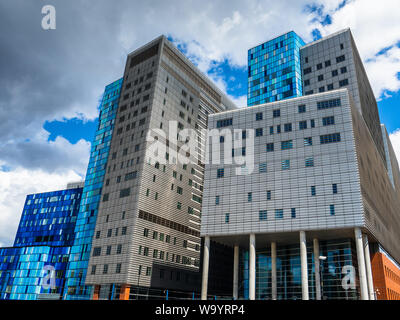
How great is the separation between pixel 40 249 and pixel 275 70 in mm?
99171

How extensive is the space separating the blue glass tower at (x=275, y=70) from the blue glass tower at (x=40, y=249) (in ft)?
262

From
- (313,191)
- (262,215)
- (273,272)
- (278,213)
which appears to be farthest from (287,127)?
(273,272)

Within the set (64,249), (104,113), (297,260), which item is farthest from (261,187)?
(64,249)

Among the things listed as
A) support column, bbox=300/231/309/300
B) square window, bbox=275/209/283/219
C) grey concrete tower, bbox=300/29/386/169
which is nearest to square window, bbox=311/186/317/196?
square window, bbox=275/209/283/219

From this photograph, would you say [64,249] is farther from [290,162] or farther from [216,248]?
[290,162]

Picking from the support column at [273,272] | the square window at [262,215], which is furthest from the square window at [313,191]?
the support column at [273,272]

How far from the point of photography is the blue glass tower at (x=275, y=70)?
107m

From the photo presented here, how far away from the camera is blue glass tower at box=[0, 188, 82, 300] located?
113312 millimetres

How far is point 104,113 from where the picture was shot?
106 meters

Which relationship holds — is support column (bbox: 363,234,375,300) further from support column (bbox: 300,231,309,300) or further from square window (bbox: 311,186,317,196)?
square window (bbox: 311,186,317,196)

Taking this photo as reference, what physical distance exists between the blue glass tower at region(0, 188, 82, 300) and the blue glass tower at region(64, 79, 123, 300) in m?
16.2

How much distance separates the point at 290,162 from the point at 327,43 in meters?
55.5

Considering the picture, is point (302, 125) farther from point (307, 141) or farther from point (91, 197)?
point (91, 197)

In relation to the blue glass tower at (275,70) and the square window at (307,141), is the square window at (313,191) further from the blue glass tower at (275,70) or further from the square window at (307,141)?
the blue glass tower at (275,70)
